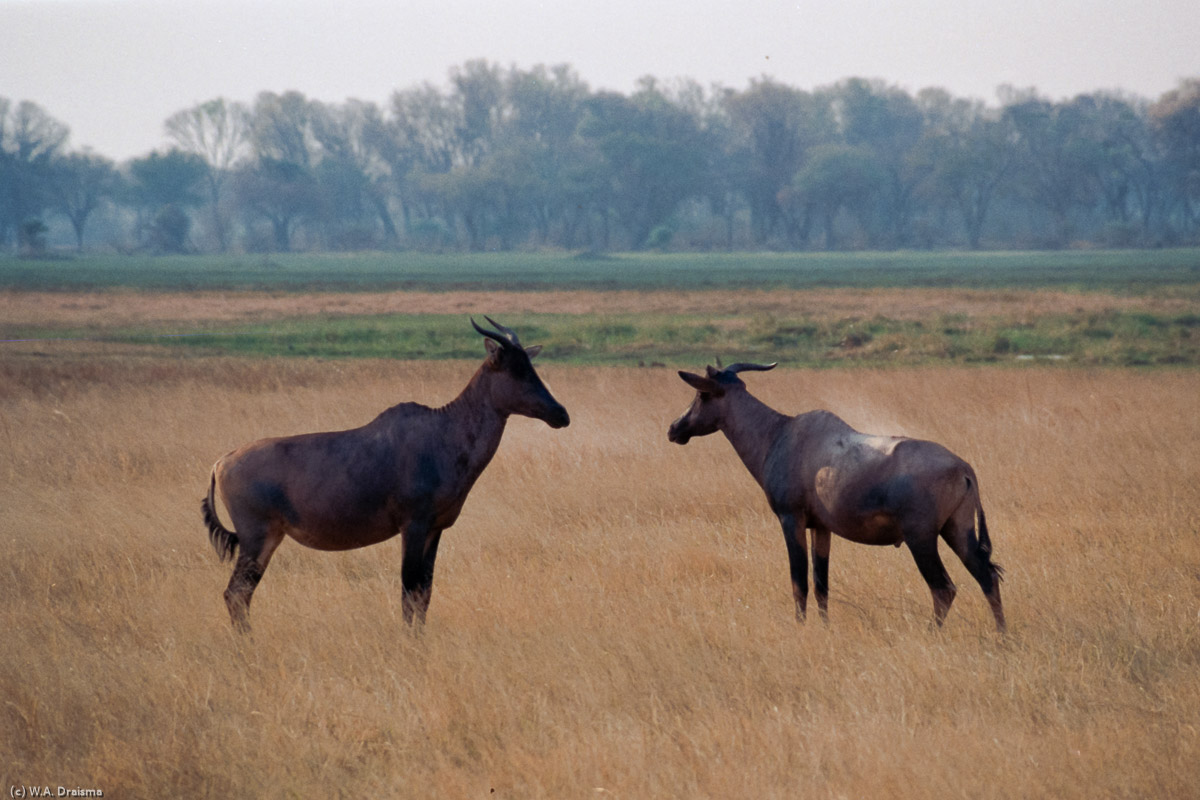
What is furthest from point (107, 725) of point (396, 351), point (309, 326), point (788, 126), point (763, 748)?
point (788, 126)

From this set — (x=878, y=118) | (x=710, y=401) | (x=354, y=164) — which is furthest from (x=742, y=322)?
(x=878, y=118)

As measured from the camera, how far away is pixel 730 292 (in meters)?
48.7

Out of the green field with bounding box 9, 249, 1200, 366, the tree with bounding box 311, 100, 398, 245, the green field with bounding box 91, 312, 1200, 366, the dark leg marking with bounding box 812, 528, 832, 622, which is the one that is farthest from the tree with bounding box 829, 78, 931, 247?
the dark leg marking with bounding box 812, 528, 832, 622

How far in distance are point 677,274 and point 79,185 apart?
81.5 meters

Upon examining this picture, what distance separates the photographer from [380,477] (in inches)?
277

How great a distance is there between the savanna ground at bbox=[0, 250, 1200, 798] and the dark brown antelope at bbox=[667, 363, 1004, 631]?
44 cm

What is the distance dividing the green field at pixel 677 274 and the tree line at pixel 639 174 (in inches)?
758

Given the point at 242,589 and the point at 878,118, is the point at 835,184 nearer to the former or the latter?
the point at 878,118

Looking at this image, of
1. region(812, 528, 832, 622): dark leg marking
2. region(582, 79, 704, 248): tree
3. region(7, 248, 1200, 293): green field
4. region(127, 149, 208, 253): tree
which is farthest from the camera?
region(127, 149, 208, 253): tree

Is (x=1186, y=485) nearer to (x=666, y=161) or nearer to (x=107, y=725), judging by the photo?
(x=107, y=725)

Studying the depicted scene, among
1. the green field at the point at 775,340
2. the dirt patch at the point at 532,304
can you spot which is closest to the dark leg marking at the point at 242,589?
the green field at the point at 775,340

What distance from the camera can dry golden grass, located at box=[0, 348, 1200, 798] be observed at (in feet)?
18.4

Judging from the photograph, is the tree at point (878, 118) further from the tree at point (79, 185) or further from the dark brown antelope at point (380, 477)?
the dark brown antelope at point (380, 477)

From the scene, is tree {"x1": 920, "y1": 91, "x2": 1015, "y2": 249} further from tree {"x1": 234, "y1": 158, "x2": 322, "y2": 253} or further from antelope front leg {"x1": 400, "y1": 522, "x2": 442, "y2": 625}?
antelope front leg {"x1": 400, "y1": 522, "x2": 442, "y2": 625}
